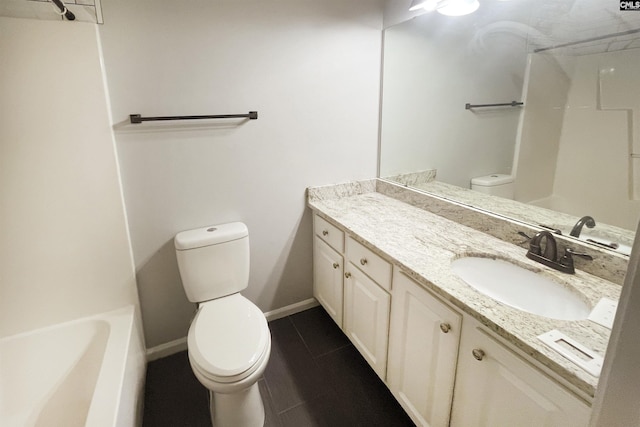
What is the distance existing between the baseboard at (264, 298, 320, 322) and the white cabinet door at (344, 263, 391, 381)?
0.51 meters

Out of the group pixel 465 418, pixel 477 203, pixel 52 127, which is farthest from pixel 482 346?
pixel 52 127

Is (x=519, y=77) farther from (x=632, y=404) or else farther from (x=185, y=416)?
(x=185, y=416)

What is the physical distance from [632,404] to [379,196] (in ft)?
6.05

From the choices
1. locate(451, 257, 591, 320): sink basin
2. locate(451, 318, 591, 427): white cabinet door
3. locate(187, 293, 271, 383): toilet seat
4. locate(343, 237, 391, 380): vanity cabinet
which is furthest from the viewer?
locate(343, 237, 391, 380): vanity cabinet

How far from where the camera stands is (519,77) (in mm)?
1624

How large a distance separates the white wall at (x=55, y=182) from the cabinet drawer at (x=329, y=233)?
3.51 feet

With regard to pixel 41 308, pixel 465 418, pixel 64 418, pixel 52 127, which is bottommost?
pixel 64 418

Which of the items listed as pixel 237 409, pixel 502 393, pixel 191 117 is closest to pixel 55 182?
pixel 191 117

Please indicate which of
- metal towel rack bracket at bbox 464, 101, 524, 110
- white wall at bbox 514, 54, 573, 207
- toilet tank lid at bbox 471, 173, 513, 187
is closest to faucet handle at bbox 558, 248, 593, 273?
white wall at bbox 514, 54, 573, 207

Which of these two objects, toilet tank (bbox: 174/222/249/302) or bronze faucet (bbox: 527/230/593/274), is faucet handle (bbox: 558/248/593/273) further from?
toilet tank (bbox: 174/222/249/302)

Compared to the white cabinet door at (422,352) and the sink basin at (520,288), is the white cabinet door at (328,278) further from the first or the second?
the sink basin at (520,288)

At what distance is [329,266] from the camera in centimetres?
202

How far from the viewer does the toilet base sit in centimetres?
140

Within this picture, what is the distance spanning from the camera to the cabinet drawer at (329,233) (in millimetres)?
1841
